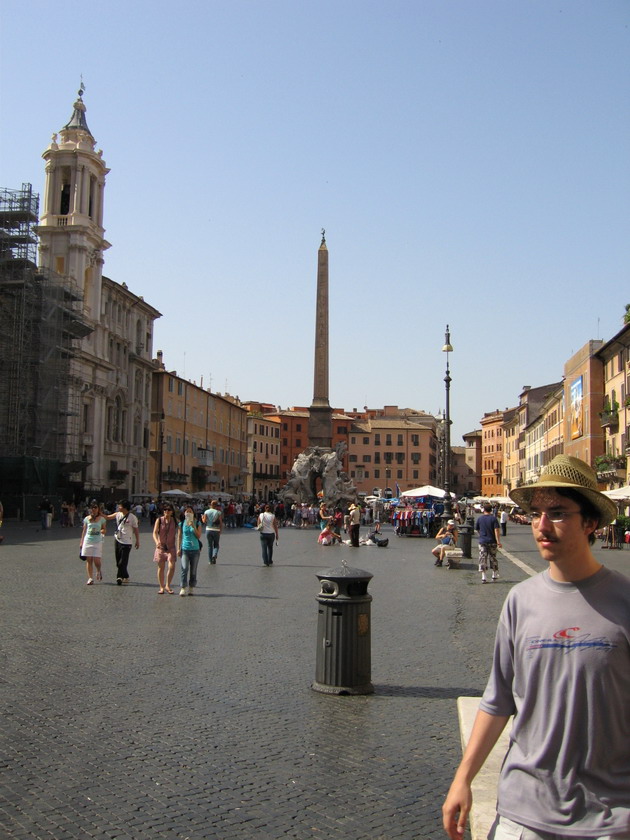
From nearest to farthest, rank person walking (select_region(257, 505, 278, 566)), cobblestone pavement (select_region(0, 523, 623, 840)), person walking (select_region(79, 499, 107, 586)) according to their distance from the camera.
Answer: cobblestone pavement (select_region(0, 523, 623, 840)), person walking (select_region(79, 499, 107, 586)), person walking (select_region(257, 505, 278, 566))

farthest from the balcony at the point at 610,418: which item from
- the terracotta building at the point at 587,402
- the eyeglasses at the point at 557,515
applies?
the eyeglasses at the point at 557,515

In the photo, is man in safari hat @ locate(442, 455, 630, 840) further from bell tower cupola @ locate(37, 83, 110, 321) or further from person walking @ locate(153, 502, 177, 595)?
bell tower cupola @ locate(37, 83, 110, 321)

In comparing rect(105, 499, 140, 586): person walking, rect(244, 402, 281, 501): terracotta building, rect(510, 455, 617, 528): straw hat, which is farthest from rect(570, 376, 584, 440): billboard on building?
rect(510, 455, 617, 528): straw hat

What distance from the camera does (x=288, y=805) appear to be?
4285 mm

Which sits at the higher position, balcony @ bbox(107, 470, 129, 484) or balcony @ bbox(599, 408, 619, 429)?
balcony @ bbox(599, 408, 619, 429)

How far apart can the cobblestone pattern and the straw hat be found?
2.05 meters

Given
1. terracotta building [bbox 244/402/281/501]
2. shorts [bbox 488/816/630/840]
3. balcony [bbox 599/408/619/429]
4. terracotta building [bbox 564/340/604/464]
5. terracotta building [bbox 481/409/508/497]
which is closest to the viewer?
shorts [bbox 488/816/630/840]

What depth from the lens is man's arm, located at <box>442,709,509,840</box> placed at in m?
2.38

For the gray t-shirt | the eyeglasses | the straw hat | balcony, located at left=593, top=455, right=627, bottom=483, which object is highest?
balcony, located at left=593, top=455, right=627, bottom=483

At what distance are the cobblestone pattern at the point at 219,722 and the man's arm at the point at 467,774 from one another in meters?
1.71

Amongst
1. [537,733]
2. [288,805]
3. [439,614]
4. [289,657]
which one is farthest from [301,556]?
[537,733]

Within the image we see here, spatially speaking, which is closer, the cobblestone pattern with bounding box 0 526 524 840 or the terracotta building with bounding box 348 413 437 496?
the cobblestone pattern with bounding box 0 526 524 840

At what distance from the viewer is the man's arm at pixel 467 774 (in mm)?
2375

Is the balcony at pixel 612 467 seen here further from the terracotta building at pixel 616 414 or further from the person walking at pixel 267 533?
the person walking at pixel 267 533
